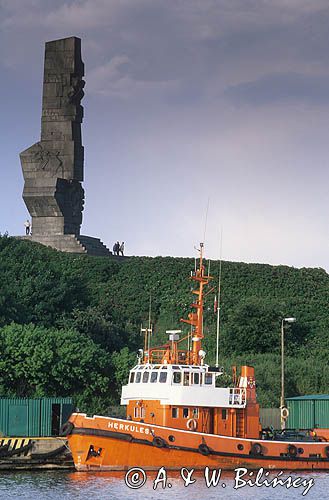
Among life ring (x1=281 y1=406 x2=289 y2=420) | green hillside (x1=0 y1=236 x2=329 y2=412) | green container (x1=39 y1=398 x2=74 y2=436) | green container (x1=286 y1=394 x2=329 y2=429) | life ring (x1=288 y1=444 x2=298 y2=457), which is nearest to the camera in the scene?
life ring (x1=288 y1=444 x2=298 y2=457)

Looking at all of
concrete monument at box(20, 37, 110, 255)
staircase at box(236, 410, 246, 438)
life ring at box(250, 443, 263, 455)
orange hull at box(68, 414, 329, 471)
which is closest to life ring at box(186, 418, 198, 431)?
orange hull at box(68, 414, 329, 471)

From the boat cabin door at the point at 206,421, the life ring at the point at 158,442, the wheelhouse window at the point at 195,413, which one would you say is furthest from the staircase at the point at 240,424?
the life ring at the point at 158,442

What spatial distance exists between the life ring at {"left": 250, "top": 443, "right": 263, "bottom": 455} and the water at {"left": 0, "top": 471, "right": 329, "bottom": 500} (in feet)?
3.73

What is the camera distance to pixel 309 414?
5216cm

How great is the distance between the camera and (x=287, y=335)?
77125 mm

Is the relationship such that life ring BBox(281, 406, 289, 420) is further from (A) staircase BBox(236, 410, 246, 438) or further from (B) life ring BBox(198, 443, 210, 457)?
(B) life ring BBox(198, 443, 210, 457)

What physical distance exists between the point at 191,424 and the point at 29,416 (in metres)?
8.57

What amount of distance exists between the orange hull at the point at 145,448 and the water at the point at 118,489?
1.74 feet

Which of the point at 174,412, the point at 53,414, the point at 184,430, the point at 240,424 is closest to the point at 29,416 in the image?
the point at 53,414

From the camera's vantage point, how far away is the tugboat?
40344 millimetres

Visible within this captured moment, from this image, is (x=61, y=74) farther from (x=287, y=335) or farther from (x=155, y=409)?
(x=155, y=409)

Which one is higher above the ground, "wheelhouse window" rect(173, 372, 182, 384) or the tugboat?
"wheelhouse window" rect(173, 372, 182, 384)

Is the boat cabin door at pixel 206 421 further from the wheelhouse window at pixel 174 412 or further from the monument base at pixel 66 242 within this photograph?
the monument base at pixel 66 242

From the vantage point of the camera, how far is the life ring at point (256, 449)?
41.8 meters
